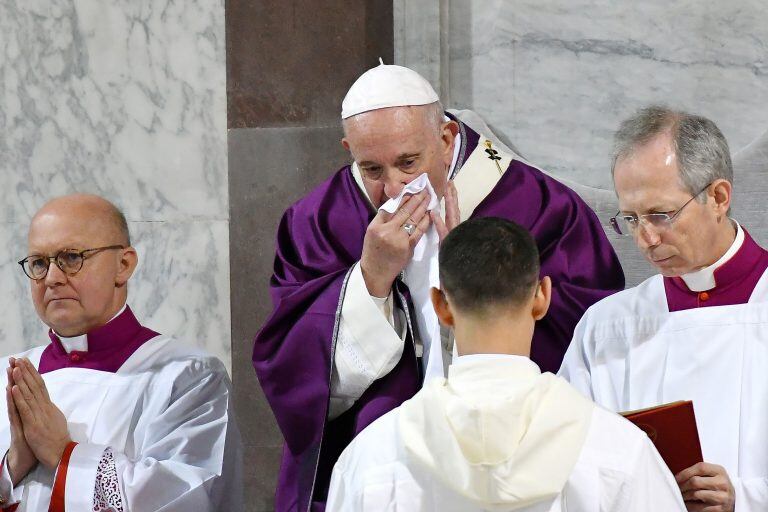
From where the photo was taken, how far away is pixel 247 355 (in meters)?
6.05

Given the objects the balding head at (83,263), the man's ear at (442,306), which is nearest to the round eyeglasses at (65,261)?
the balding head at (83,263)

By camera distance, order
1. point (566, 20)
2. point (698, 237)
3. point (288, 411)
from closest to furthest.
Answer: point (698, 237) < point (288, 411) < point (566, 20)

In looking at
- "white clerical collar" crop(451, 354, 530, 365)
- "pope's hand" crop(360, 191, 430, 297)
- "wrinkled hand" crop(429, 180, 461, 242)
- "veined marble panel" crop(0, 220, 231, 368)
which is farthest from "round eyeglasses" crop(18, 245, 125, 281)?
"white clerical collar" crop(451, 354, 530, 365)

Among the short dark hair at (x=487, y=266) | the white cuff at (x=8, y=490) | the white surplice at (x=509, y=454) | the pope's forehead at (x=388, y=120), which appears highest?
the pope's forehead at (x=388, y=120)

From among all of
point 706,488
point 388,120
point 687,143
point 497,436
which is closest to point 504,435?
point 497,436

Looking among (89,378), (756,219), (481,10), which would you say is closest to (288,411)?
(89,378)

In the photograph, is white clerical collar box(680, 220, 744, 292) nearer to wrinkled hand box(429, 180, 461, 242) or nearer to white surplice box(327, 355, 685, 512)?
wrinkled hand box(429, 180, 461, 242)

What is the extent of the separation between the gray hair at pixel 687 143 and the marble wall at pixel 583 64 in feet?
5.53

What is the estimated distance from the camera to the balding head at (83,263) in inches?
176

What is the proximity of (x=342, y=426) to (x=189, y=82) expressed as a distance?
8.03 ft

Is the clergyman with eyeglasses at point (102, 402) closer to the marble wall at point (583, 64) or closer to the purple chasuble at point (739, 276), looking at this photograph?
the purple chasuble at point (739, 276)

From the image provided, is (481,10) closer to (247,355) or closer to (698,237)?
(247,355)

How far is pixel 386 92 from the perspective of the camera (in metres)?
4.34

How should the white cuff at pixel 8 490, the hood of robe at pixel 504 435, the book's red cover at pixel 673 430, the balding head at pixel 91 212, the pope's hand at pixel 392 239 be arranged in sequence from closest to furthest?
the hood of robe at pixel 504 435, the book's red cover at pixel 673 430, the pope's hand at pixel 392 239, the white cuff at pixel 8 490, the balding head at pixel 91 212
